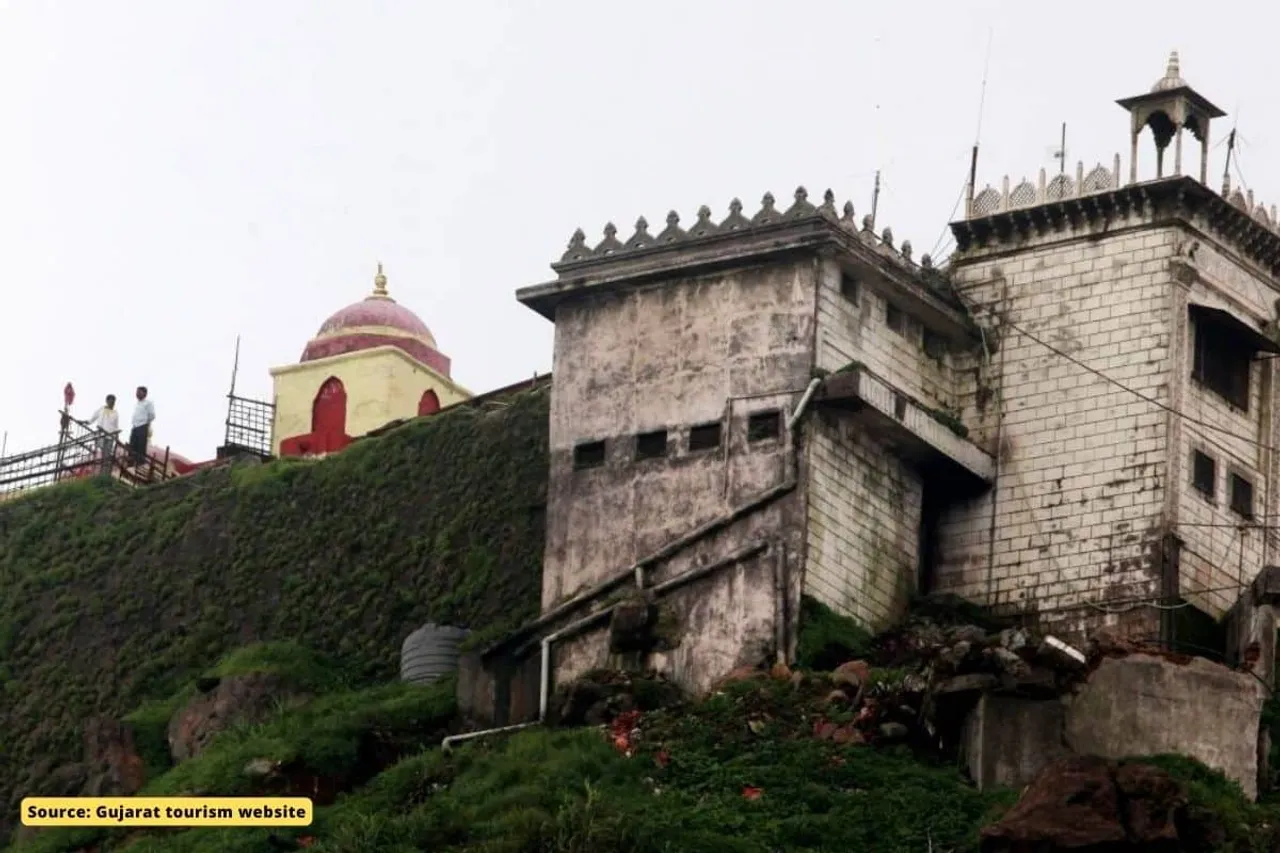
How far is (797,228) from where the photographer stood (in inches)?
2074

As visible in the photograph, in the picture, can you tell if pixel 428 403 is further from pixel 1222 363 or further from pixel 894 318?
pixel 1222 363

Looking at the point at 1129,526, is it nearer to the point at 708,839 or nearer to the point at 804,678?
the point at 804,678

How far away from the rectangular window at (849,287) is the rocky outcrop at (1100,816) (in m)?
10.2

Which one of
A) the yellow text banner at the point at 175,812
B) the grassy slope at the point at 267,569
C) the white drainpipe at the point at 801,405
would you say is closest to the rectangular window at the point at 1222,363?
the white drainpipe at the point at 801,405

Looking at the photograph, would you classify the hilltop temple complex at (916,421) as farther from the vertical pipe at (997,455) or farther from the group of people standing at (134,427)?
the group of people standing at (134,427)

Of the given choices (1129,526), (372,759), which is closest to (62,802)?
(372,759)

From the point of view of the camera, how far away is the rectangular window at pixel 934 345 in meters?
54.7

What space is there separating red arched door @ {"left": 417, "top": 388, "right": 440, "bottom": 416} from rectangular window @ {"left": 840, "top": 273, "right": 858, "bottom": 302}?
12.7 meters

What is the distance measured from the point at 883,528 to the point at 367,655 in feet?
25.9

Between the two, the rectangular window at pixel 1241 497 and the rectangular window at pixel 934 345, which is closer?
the rectangular window at pixel 1241 497

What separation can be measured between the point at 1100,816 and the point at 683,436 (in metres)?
10.7

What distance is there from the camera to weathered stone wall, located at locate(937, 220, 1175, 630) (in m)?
52.5

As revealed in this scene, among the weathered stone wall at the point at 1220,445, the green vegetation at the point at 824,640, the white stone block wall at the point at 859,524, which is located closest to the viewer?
the green vegetation at the point at 824,640

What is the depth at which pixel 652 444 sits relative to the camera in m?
53.0
